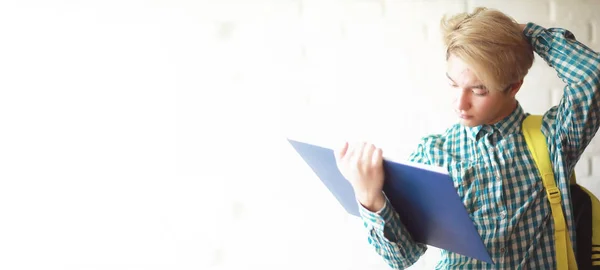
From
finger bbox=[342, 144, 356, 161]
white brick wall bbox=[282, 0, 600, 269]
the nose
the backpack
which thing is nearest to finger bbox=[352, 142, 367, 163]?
finger bbox=[342, 144, 356, 161]

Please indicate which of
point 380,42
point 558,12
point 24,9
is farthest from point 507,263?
point 24,9

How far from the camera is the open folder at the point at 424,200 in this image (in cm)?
87

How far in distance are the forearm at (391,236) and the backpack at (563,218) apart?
225 mm

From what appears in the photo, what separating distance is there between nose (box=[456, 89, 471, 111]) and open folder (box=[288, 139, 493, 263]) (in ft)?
0.57

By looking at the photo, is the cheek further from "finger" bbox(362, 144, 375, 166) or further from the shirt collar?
"finger" bbox(362, 144, 375, 166)

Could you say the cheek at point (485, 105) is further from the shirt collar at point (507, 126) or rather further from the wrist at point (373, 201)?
the wrist at point (373, 201)

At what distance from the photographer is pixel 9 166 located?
1339 millimetres

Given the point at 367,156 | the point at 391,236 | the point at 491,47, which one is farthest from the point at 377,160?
the point at 491,47

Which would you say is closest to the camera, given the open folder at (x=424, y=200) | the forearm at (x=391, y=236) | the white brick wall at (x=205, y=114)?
the open folder at (x=424, y=200)

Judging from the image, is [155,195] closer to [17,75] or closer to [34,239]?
[34,239]

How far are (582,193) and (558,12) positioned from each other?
618mm

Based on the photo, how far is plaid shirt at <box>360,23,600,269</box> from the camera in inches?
40.0

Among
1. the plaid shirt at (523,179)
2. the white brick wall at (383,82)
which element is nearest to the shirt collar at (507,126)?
the plaid shirt at (523,179)

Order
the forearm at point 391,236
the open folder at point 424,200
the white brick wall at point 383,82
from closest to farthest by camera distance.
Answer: the open folder at point 424,200
the forearm at point 391,236
the white brick wall at point 383,82
